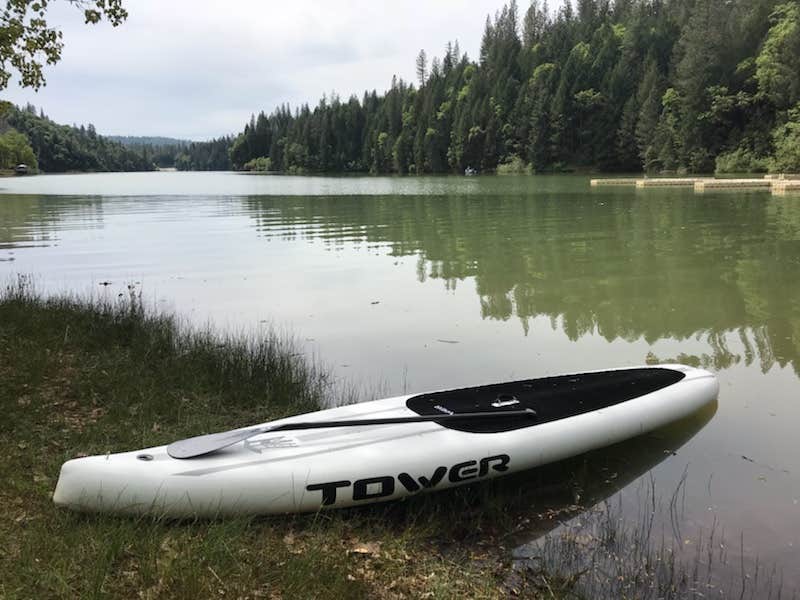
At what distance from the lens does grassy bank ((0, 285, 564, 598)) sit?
308 cm

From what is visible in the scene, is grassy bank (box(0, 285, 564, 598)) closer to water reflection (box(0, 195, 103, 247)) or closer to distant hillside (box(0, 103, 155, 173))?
water reflection (box(0, 195, 103, 247))

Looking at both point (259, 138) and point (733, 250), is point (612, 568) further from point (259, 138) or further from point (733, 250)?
point (259, 138)

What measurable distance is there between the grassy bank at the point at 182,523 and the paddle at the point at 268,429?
1.45 feet

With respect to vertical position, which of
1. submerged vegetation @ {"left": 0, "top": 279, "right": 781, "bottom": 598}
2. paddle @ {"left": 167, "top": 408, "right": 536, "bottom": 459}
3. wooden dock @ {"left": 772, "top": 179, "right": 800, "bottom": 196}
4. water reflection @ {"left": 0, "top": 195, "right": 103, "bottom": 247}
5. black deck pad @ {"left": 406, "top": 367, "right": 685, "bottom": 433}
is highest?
wooden dock @ {"left": 772, "top": 179, "right": 800, "bottom": 196}

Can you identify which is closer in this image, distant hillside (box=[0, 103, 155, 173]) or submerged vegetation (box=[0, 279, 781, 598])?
submerged vegetation (box=[0, 279, 781, 598])

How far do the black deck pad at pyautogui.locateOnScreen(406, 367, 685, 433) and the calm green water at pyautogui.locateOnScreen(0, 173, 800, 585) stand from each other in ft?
1.89

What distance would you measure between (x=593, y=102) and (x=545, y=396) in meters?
88.0

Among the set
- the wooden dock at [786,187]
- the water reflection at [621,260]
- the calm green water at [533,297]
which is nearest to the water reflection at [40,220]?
the calm green water at [533,297]

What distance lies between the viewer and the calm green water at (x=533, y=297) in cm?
520

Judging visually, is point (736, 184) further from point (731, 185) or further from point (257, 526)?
point (257, 526)

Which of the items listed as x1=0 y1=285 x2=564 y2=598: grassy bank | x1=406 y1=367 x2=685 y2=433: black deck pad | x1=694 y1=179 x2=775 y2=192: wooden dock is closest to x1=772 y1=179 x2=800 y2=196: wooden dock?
x1=694 y1=179 x2=775 y2=192: wooden dock

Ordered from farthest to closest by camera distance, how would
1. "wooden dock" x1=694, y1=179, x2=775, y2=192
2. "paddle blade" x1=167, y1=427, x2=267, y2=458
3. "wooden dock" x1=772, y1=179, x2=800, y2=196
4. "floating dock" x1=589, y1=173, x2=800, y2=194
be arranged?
1. "wooden dock" x1=694, y1=179, x2=775, y2=192
2. "floating dock" x1=589, y1=173, x2=800, y2=194
3. "wooden dock" x1=772, y1=179, x2=800, y2=196
4. "paddle blade" x1=167, y1=427, x2=267, y2=458

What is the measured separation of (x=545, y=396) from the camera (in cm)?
538

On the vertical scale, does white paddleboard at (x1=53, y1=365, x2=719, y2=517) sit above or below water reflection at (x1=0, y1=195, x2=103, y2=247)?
below
